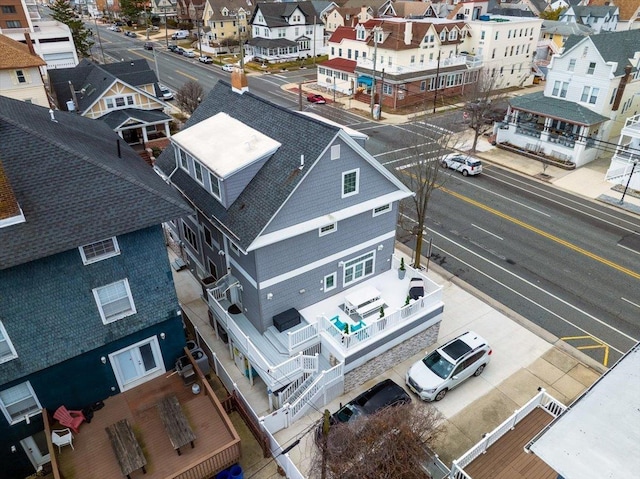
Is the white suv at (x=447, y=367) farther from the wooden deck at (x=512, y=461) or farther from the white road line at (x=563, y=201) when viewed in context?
the white road line at (x=563, y=201)

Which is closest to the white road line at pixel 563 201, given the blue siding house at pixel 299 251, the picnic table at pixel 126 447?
the blue siding house at pixel 299 251

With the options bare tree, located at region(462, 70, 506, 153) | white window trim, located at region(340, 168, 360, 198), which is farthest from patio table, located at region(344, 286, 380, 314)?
bare tree, located at region(462, 70, 506, 153)

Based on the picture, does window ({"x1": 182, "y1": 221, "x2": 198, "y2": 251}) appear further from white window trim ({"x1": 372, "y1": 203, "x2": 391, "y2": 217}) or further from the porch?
white window trim ({"x1": 372, "y1": 203, "x2": 391, "y2": 217})

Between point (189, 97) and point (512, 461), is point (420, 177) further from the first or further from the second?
point (189, 97)

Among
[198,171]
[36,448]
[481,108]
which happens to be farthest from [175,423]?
[481,108]

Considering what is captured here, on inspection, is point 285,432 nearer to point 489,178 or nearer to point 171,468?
point 171,468

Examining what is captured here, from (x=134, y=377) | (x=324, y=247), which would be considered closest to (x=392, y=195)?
(x=324, y=247)
